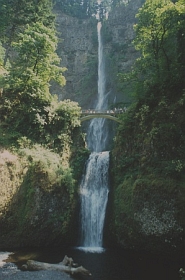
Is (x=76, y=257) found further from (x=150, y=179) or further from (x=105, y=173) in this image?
(x=105, y=173)

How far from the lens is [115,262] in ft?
47.1

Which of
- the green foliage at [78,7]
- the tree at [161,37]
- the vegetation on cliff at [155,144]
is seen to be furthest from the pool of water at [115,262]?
the green foliage at [78,7]

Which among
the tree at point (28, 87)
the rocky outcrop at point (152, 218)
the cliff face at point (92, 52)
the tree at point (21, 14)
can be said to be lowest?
the rocky outcrop at point (152, 218)

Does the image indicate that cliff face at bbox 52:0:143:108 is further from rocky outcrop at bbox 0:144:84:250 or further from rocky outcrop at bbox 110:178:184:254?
rocky outcrop at bbox 110:178:184:254

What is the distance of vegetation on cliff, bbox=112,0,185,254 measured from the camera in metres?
15.6

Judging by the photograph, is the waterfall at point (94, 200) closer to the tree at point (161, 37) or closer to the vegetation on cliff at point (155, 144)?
the vegetation on cliff at point (155, 144)

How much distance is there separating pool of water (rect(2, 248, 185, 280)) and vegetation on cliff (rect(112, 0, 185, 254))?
100cm

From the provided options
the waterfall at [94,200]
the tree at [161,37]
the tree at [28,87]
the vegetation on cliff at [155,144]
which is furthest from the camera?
the tree at [28,87]

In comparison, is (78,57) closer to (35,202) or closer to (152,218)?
(35,202)

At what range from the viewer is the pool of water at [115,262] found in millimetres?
12594

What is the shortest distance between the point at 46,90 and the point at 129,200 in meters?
11.2

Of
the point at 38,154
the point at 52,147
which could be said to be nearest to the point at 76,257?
the point at 38,154

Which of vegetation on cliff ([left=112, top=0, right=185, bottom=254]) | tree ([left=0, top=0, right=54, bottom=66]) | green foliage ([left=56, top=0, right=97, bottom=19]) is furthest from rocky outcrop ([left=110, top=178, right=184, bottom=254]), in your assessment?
green foliage ([left=56, top=0, right=97, bottom=19])

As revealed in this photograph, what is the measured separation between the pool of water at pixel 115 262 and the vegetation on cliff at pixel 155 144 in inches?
39.2
